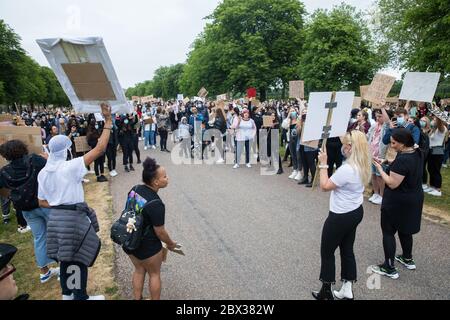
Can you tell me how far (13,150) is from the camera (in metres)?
4.19

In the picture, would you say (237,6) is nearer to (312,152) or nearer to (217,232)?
(312,152)

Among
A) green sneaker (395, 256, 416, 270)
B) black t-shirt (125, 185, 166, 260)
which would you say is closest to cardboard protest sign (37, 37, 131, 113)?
black t-shirt (125, 185, 166, 260)

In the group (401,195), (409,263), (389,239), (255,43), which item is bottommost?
(409,263)

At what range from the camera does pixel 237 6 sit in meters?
35.4

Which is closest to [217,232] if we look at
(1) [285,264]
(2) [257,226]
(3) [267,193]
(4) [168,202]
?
(2) [257,226]

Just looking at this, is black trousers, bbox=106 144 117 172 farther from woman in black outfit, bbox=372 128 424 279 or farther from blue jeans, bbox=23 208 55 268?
woman in black outfit, bbox=372 128 424 279

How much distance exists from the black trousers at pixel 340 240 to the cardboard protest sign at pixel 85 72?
2.54 metres

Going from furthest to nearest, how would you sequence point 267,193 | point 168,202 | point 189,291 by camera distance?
point 267,193 < point 168,202 < point 189,291

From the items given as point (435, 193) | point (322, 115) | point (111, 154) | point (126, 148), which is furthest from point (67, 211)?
point (126, 148)

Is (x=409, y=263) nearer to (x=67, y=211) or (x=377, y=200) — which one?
→ (x=377, y=200)

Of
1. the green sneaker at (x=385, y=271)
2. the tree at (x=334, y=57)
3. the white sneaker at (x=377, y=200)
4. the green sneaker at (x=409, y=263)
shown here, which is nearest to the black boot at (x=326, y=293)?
the green sneaker at (x=385, y=271)

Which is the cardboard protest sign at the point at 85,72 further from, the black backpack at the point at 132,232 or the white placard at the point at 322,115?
the white placard at the point at 322,115

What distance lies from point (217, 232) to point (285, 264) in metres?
1.57

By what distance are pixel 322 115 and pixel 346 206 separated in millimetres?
1112
